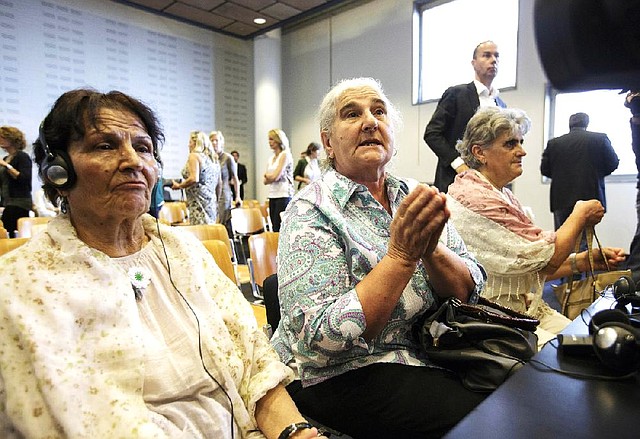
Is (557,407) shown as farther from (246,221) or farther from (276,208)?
(276,208)

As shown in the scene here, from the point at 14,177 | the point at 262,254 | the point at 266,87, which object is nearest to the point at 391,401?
the point at 262,254

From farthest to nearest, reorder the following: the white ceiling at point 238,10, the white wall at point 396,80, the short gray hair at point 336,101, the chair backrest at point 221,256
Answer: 1. the white ceiling at point 238,10
2. the white wall at point 396,80
3. the chair backrest at point 221,256
4. the short gray hair at point 336,101

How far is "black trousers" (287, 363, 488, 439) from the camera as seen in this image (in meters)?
1.03

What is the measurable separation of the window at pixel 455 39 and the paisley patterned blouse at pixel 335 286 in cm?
556

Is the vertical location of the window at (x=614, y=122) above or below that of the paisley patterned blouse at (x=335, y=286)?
above

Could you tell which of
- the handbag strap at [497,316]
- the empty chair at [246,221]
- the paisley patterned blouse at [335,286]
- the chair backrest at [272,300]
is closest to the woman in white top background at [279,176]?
the empty chair at [246,221]

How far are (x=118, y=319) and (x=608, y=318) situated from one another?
1031mm

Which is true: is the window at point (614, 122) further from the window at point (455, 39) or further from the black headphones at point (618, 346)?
the black headphones at point (618, 346)

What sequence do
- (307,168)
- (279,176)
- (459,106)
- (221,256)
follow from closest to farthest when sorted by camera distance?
(221,256) → (459,106) → (279,176) → (307,168)

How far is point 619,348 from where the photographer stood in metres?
0.75

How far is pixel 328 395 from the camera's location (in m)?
1.15

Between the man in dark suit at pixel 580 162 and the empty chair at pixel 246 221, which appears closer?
the empty chair at pixel 246 221

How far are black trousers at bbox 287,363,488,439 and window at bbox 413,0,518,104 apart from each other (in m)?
5.83

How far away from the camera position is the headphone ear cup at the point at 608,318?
87 cm
